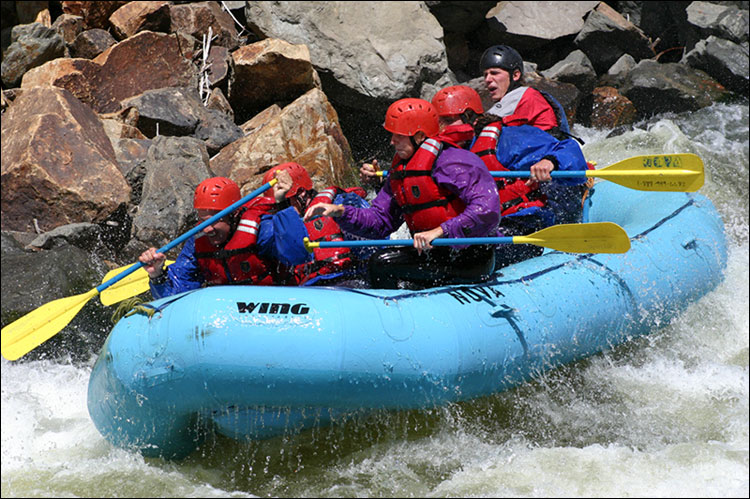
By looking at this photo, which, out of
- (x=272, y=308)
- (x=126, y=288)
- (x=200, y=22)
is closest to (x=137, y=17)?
(x=200, y=22)

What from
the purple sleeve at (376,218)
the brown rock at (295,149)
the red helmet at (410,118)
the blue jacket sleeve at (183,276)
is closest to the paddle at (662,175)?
the purple sleeve at (376,218)

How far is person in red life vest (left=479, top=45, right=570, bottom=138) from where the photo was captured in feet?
15.8

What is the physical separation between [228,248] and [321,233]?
681 mm

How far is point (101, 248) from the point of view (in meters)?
5.94

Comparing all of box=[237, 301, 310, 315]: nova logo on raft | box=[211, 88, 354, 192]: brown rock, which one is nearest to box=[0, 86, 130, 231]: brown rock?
box=[211, 88, 354, 192]: brown rock

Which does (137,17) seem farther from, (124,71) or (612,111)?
(612,111)

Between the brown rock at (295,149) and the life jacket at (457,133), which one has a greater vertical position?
the life jacket at (457,133)

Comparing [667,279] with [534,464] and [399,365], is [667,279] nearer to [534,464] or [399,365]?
[534,464]

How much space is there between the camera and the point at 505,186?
15.4 ft

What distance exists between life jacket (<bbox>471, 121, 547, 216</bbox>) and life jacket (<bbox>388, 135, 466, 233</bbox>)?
0.75 meters

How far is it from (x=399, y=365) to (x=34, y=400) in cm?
236

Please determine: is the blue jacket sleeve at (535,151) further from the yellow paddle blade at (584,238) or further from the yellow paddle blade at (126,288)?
the yellow paddle blade at (126,288)

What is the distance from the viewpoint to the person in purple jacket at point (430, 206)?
12.3 ft

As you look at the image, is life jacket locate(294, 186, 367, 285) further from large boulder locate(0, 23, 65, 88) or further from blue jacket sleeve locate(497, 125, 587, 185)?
large boulder locate(0, 23, 65, 88)
